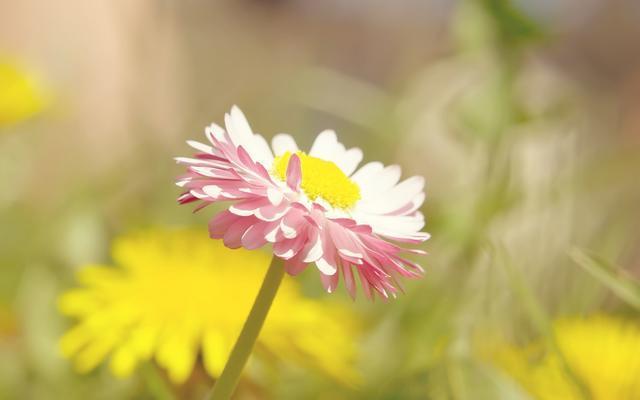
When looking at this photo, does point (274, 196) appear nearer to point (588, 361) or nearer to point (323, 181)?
point (323, 181)

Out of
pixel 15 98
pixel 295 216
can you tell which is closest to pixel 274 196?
pixel 295 216

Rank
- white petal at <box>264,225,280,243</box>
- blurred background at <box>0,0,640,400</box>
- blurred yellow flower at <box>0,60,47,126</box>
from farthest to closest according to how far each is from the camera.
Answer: blurred yellow flower at <box>0,60,47,126</box>
blurred background at <box>0,0,640,400</box>
white petal at <box>264,225,280,243</box>

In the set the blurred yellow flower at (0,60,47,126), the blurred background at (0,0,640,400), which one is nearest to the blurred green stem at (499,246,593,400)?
the blurred background at (0,0,640,400)

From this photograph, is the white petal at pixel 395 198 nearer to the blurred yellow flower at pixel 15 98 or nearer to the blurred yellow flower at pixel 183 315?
the blurred yellow flower at pixel 183 315

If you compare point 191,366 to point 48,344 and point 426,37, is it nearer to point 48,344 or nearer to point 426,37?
point 48,344

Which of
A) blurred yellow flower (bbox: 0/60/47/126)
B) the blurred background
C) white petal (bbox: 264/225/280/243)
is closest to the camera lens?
white petal (bbox: 264/225/280/243)

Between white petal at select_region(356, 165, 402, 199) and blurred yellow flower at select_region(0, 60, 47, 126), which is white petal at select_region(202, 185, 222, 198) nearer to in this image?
white petal at select_region(356, 165, 402, 199)
